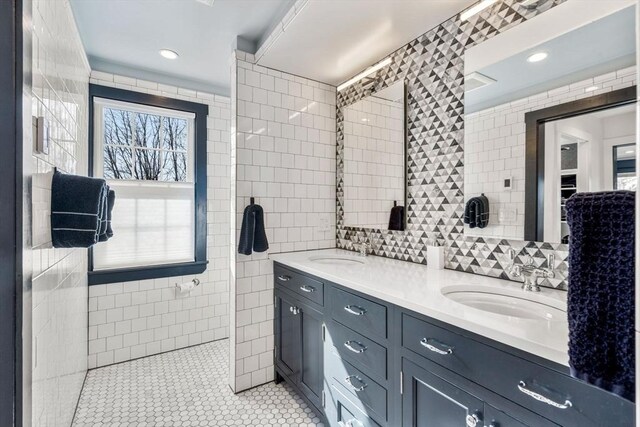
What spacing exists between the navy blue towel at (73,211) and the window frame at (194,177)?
1.49 metres

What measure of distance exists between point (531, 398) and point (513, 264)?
0.74 m

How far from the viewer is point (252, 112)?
222cm

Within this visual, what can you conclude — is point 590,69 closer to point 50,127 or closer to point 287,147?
point 287,147

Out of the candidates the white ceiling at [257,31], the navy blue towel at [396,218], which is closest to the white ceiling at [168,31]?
the white ceiling at [257,31]

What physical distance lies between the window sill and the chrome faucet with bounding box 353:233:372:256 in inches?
58.6

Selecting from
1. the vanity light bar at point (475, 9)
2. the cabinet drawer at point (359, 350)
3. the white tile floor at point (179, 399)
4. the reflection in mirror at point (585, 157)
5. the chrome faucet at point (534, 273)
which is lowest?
the white tile floor at point (179, 399)

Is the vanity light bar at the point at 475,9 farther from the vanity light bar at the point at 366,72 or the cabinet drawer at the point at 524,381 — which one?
the cabinet drawer at the point at 524,381

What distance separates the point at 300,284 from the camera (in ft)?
6.39

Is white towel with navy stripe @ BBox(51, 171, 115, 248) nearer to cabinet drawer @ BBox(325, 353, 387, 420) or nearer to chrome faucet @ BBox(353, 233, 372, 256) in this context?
cabinet drawer @ BBox(325, 353, 387, 420)

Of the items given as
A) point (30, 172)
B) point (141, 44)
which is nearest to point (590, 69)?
point (30, 172)

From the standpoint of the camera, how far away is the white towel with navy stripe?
3.92ft

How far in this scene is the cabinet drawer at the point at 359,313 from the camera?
1.34 meters

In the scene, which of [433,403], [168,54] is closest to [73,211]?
[433,403]

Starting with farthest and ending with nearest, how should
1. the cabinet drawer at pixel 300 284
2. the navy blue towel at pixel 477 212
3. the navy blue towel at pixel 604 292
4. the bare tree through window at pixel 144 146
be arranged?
1. the bare tree through window at pixel 144 146
2. the cabinet drawer at pixel 300 284
3. the navy blue towel at pixel 477 212
4. the navy blue towel at pixel 604 292
